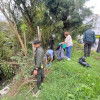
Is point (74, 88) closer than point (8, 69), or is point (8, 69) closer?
point (74, 88)

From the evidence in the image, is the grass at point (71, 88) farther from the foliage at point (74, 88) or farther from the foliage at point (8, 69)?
the foliage at point (8, 69)

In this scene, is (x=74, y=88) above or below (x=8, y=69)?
above

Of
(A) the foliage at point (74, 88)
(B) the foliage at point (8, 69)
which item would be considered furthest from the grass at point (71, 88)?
(B) the foliage at point (8, 69)

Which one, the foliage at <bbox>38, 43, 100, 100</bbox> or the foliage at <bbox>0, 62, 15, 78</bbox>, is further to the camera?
the foliage at <bbox>0, 62, 15, 78</bbox>

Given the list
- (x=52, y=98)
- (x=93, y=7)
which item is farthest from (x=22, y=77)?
(x=93, y=7)

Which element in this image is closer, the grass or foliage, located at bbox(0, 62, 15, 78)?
the grass

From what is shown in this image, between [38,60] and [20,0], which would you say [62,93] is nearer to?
[38,60]

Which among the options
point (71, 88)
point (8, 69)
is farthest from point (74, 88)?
point (8, 69)

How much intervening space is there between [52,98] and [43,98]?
10.5 inches

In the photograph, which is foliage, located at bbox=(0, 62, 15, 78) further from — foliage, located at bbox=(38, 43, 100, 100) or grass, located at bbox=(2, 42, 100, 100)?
foliage, located at bbox=(38, 43, 100, 100)

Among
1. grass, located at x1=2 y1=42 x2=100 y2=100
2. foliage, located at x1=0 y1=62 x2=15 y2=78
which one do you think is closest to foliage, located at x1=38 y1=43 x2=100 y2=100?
grass, located at x1=2 y1=42 x2=100 y2=100

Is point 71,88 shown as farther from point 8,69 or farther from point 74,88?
point 8,69

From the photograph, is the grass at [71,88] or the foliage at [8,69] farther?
the foliage at [8,69]

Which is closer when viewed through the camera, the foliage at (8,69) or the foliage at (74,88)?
the foliage at (74,88)
